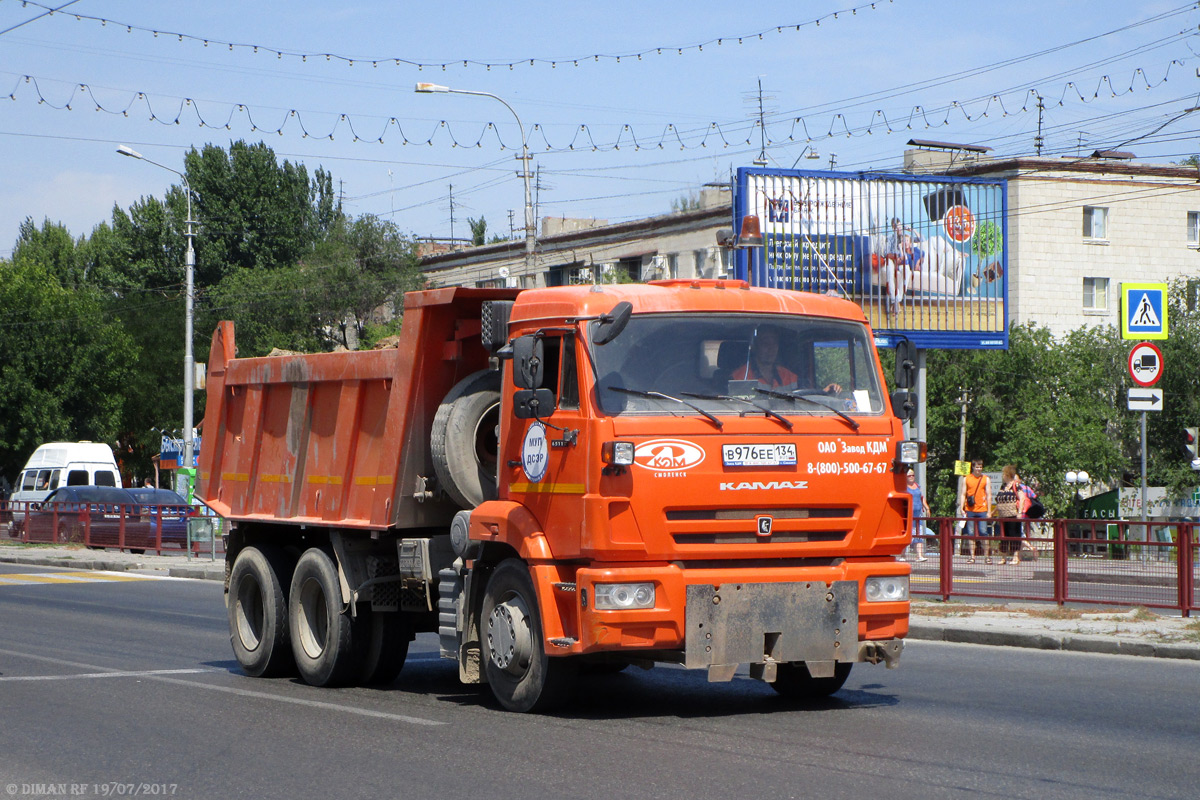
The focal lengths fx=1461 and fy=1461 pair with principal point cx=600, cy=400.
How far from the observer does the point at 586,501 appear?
8461mm

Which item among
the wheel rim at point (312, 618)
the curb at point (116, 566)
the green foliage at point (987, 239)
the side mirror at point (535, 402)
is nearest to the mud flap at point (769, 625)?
the side mirror at point (535, 402)

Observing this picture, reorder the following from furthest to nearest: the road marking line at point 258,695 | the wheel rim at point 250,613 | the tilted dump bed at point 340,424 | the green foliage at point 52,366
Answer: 1. the green foliage at point 52,366
2. the wheel rim at point 250,613
3. the tilted dump bed at point 340,424
4. the road marking line at point 258,695

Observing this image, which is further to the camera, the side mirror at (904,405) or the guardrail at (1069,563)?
the guardrail at (1069,563)

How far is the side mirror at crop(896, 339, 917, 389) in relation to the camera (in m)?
9.66

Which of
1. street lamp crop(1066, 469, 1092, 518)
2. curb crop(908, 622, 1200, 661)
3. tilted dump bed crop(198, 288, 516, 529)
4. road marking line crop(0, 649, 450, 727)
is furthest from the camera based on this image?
street lamp crop(1066, 469, 1092, 518)

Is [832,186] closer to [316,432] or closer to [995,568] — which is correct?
[995,568]

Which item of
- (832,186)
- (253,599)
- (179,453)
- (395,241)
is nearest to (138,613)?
(253,599)

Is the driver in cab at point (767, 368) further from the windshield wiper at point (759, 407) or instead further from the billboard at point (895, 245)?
the billboard at point (895, 245)

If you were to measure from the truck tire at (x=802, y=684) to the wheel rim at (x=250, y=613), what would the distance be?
4.47 meters

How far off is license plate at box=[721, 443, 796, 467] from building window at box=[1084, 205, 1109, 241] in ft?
162

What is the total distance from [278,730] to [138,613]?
9986 mm

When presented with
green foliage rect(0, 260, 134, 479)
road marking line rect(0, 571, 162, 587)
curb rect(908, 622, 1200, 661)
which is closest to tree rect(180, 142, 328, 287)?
green foliage rect(0, 260, 134, 479)

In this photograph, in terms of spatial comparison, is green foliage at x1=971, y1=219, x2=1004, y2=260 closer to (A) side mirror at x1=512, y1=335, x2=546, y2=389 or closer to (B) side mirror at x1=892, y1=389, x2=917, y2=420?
(B) side mirror at x1=892, y1=389, x2=917, y2=420

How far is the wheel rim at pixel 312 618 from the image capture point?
11.3 meters
